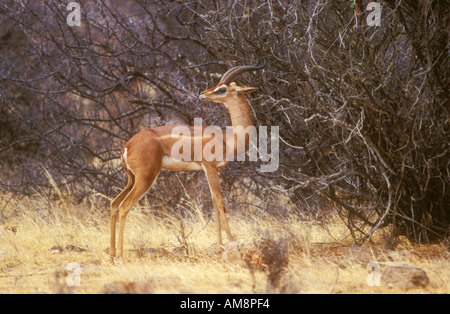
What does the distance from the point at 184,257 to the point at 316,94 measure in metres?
2.05

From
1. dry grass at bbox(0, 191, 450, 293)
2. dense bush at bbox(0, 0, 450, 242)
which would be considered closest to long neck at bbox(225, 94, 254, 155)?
dense bush at bbox(0, 0, 450, 242)

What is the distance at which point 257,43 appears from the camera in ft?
23.6

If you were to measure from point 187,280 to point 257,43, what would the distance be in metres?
3.24

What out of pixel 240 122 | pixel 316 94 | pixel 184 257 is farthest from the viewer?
pixel 240 122

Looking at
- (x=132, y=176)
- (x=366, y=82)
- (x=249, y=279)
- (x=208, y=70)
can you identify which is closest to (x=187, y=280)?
(x=249, y=279)

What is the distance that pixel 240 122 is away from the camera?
20.7 ft

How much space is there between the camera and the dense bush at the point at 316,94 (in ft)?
19.5

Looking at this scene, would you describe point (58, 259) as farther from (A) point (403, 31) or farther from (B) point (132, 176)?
(A) point (403, 31)

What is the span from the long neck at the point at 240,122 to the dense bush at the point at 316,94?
0.45 metres

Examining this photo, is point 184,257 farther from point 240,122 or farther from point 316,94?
point 316,94

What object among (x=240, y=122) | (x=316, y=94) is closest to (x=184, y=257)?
(x=240, y=122)

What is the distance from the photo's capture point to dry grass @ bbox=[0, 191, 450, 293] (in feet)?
16.0

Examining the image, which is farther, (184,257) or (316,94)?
(184,257)

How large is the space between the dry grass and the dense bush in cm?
39
